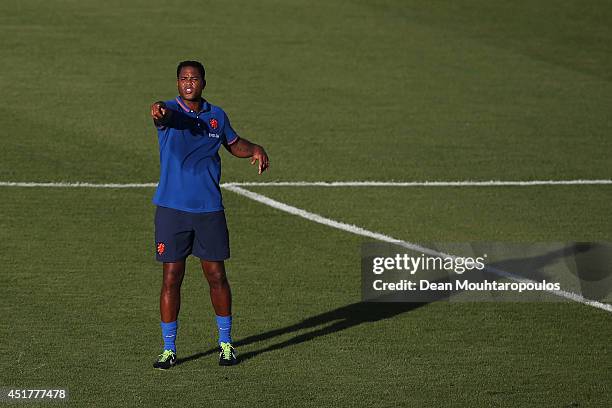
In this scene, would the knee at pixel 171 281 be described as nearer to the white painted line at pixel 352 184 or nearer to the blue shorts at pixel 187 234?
the blue shorts at pixel 187 234

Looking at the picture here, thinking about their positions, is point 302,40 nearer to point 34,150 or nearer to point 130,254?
point 34,150

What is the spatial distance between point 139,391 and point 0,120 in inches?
389

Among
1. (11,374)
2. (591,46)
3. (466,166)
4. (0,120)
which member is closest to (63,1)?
(0,120)

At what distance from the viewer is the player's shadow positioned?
11.4m

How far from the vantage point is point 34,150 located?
17.9 meters

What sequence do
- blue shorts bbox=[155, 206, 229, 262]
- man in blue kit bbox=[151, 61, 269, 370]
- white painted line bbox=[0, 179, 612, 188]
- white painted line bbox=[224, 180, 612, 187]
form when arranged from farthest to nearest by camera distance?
white painted line bbox=[224, 180, 612, 187] → white painted line bbox=[0, 179, 612, 188] → blue shorts bbox=[155, 206, 229, 262] → man in blue kit bbox=[151, 61, 269, 370]

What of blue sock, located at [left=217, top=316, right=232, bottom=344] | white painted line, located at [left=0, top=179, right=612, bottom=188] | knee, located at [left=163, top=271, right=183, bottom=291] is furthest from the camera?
white painted line, located at [left=0, top=179, right=612, bottom=188]

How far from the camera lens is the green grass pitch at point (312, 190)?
1064cm

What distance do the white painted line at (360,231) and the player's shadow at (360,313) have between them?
25cm

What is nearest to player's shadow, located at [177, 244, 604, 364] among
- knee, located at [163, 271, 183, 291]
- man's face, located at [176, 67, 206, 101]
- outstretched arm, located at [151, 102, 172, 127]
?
knee, located at [163, 271, 183, 291]

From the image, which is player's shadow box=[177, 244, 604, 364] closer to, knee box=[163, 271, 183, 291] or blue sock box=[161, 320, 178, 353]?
blue sock box=[161, 320, 178, 353]

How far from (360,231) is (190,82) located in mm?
4720

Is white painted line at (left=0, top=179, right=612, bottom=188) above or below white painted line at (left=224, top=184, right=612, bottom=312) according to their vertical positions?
above

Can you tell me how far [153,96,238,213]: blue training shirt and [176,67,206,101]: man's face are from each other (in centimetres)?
12
